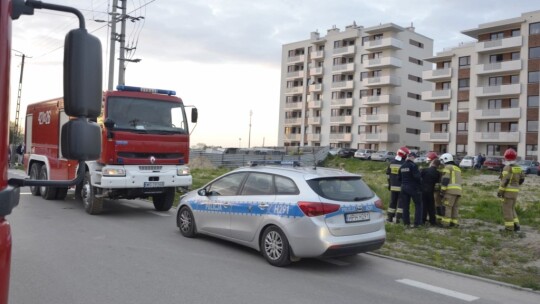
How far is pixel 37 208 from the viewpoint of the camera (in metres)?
12.4

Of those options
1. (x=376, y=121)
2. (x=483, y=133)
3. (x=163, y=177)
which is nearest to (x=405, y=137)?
(x=376, y=121)

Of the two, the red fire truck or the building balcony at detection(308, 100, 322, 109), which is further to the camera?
the building balcony at detection(308, 100, 322, 109)

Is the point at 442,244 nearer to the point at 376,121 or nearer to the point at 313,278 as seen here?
the point at 313,278

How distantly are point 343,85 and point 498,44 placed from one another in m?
26.7

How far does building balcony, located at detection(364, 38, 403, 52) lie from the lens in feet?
240

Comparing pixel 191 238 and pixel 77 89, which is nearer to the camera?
pixel 77 89

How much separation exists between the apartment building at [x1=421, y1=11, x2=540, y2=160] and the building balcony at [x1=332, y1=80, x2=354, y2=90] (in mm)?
14350

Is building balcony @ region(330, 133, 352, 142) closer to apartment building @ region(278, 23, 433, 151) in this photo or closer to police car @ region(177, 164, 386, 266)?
apartment building @ region(278, 23, 433, 151)

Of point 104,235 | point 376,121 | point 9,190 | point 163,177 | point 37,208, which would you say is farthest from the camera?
point 376,121

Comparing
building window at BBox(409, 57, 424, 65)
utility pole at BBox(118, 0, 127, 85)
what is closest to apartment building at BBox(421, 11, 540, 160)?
building window at BBox(409, 57, 424, 65)

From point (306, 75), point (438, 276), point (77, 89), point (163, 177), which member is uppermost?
point (306, 75)

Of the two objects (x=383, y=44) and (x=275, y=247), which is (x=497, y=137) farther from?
(x=275, y=247)

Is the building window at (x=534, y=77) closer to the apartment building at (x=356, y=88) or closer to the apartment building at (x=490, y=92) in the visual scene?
the apartment building at (x=490, y=92)

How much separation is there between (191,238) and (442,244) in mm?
4877
